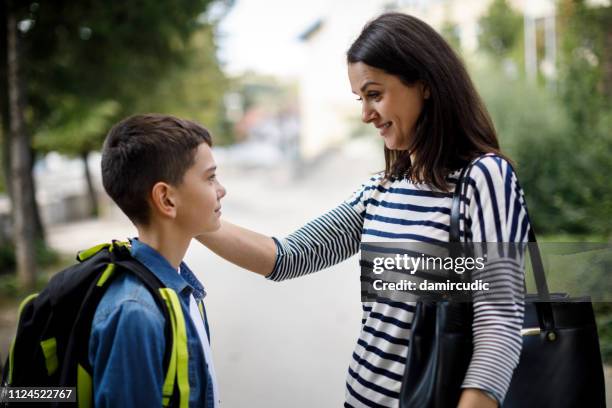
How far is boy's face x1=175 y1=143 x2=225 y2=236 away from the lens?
5.49 feet

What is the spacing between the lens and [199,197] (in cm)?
169

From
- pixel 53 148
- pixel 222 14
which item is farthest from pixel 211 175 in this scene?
pixel 53 148

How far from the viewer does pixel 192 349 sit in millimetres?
1543

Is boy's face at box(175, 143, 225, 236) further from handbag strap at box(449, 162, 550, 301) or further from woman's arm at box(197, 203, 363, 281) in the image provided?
handbag strap at box(449, 162, 550, 301)

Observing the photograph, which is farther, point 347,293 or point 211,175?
point 347,293

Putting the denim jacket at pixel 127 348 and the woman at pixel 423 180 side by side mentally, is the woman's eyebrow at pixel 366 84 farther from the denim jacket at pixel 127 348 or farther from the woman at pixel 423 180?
the denim jacket at pixel 127 348

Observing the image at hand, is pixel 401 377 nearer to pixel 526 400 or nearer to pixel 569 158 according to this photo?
pixel 526 400

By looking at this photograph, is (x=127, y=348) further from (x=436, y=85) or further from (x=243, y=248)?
(x=436, y=85)

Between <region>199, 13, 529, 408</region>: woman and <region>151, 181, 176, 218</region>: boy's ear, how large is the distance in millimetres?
544

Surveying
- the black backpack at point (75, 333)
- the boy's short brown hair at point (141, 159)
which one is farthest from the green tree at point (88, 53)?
the black backpack at point (75, 333)

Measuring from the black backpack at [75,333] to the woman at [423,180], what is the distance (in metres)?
0.53

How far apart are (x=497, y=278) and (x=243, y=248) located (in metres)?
0.81

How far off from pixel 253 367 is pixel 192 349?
394 centimetres

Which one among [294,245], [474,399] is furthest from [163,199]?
[474,399]
